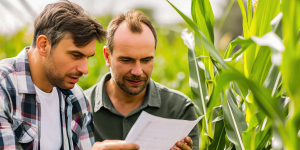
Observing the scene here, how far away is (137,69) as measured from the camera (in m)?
1.40

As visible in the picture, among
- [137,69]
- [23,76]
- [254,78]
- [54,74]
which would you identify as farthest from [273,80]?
[23,76]

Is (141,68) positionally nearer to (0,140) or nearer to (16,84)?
(16,84)

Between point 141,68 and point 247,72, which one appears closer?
point 247,72

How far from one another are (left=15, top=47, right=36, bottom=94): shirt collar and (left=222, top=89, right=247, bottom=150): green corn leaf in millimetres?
756

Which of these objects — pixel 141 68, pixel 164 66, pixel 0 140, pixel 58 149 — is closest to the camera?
pixel 0 140

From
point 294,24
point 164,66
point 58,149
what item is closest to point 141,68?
point 58,149

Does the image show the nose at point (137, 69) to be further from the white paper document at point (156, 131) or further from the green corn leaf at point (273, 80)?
the green corn leaf at point (273, 80)

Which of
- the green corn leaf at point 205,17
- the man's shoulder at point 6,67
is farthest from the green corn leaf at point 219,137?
the man's shoulder at point 6,67

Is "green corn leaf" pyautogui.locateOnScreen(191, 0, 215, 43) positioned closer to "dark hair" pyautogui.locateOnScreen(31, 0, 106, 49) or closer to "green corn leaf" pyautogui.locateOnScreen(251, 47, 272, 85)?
"green corn leaf" pyautogui.locateOnScreen(251, 47, 272, 85)

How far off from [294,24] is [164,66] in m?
1.79

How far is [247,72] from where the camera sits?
98cm

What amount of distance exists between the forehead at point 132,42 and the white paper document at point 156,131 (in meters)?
0.60

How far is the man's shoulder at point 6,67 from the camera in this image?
1.01m

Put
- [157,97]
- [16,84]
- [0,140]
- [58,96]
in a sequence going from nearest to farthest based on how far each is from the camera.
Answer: [0,140], [16,84], [58,96], [157,97]
